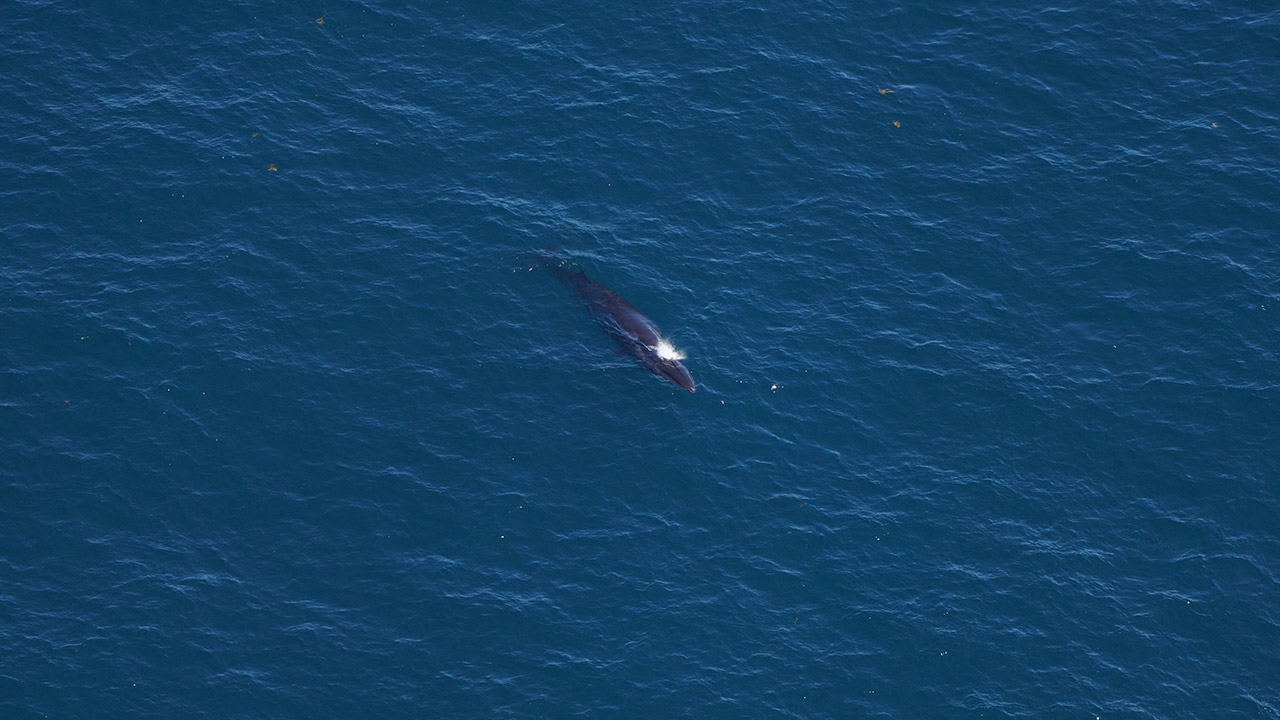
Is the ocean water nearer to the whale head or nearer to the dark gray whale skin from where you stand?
the whale head

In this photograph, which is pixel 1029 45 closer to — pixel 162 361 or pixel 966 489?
pixel 966 489

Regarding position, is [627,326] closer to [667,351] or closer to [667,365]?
[667,351]

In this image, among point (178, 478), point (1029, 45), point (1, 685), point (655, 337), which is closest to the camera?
point (1, 685)

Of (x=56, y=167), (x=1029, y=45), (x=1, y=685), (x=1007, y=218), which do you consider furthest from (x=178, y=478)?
(x=1029, y=45)

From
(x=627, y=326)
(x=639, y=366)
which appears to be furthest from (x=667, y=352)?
(x=627, y=326)

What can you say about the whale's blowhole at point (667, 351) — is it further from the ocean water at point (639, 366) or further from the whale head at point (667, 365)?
the ocean water at point (639, 366)
